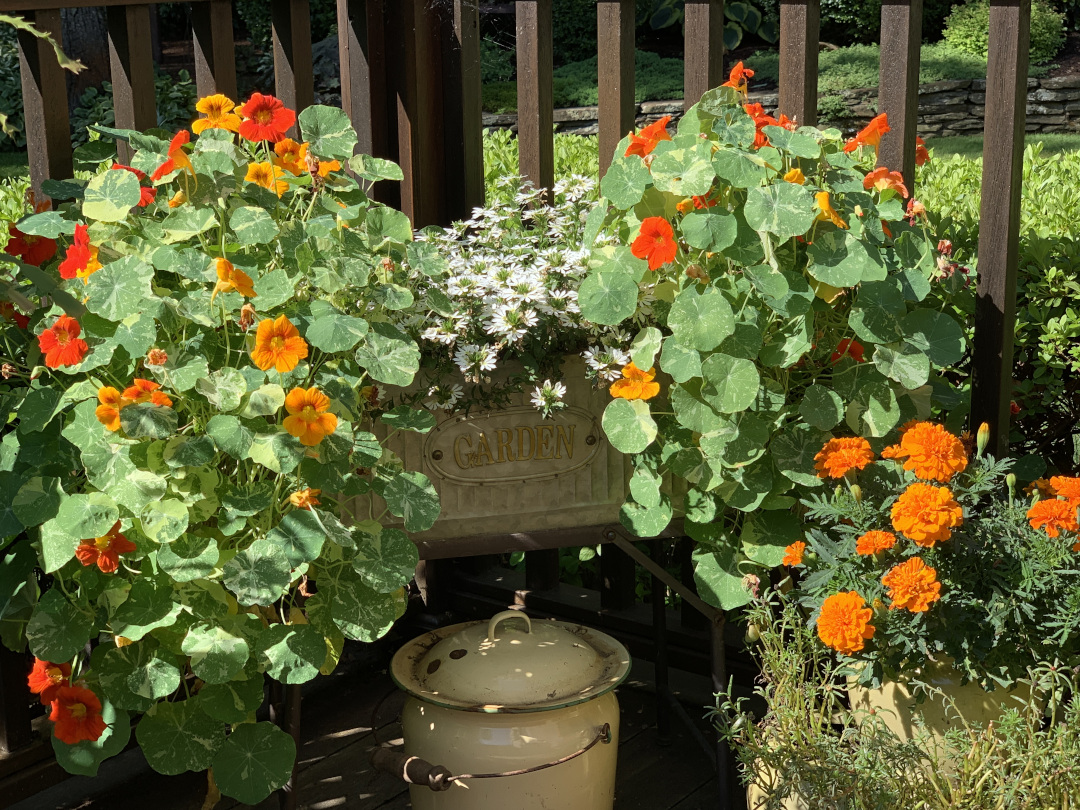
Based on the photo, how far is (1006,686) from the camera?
153 cm

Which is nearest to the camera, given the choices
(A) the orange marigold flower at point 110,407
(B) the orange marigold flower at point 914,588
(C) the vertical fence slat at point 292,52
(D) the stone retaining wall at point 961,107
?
(A) the orange marigold flower at point 110,407

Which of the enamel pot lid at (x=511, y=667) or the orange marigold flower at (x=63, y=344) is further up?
the orange marigold flower at (x=63, y=344)

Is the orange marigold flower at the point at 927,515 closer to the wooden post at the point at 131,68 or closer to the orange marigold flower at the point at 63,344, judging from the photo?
the orange marigold flower at the point at 63,344

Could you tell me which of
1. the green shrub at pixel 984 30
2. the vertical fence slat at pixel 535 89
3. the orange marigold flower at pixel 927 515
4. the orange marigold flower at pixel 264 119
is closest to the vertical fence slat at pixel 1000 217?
the orange marigold flower at pixel 927 515

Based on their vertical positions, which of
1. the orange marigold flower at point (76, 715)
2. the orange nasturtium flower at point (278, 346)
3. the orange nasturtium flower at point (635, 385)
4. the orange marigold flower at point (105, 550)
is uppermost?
the orange nasturtium flower at point (278, 346)

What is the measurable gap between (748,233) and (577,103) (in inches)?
280

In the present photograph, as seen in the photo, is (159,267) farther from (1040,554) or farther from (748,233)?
(1040,554)

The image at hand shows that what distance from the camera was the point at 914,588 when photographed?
4.70 ft

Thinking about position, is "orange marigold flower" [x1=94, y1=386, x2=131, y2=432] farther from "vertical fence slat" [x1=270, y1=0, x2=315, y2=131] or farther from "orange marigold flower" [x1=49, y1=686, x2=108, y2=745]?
"vertical fence slat" [x1=270, y1=0, x2=315, y2=131]

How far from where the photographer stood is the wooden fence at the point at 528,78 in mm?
1714

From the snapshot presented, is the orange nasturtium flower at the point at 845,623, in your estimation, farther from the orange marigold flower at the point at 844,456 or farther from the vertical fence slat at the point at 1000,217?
the vertical fence slat at the point at 1000,217

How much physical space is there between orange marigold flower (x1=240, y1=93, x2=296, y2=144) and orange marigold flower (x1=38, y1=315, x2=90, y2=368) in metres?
0.37

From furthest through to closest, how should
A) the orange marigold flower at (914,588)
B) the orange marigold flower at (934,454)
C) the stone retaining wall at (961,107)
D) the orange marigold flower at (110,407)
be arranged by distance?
the stone retaining wall at (961,107) → the orange marigold flower at (934,454) → the orange marigold flower at (914,588) → the orange marigold flower at (110,407)

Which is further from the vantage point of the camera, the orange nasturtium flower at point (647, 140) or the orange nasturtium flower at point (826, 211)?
the orange nasturtium flower at point (647, 140)
